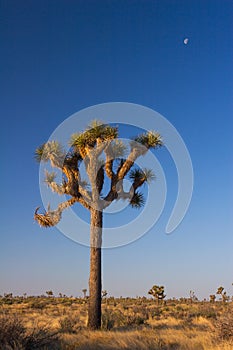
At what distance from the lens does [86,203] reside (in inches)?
527

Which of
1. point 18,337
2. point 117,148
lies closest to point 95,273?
point 117,148

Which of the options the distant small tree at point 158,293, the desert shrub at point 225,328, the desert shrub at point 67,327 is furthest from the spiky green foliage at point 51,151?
the distant small tree at point 158,293

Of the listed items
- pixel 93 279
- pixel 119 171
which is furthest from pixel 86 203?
pixel 93 279

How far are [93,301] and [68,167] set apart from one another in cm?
459

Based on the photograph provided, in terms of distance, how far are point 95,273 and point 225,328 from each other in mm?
4827

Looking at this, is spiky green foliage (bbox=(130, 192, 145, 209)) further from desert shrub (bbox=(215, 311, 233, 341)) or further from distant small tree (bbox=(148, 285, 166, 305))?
distant small tree (bbox=(148, 285, 166, 305))

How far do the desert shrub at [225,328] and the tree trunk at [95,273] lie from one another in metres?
4.48

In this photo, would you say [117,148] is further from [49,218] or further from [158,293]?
[158,293]

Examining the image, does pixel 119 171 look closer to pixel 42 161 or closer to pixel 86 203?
pixel 86 203

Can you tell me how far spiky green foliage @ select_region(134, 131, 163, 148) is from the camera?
13.9m

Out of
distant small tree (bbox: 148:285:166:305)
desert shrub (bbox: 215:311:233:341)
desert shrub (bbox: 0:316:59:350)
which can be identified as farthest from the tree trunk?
distant small tree (bbox: 148:285:166:305)

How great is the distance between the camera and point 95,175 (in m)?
13.2

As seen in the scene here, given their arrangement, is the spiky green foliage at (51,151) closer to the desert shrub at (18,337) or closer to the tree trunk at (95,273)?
the tree trunk at (95,273)

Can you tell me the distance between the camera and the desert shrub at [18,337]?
7.66 meters
